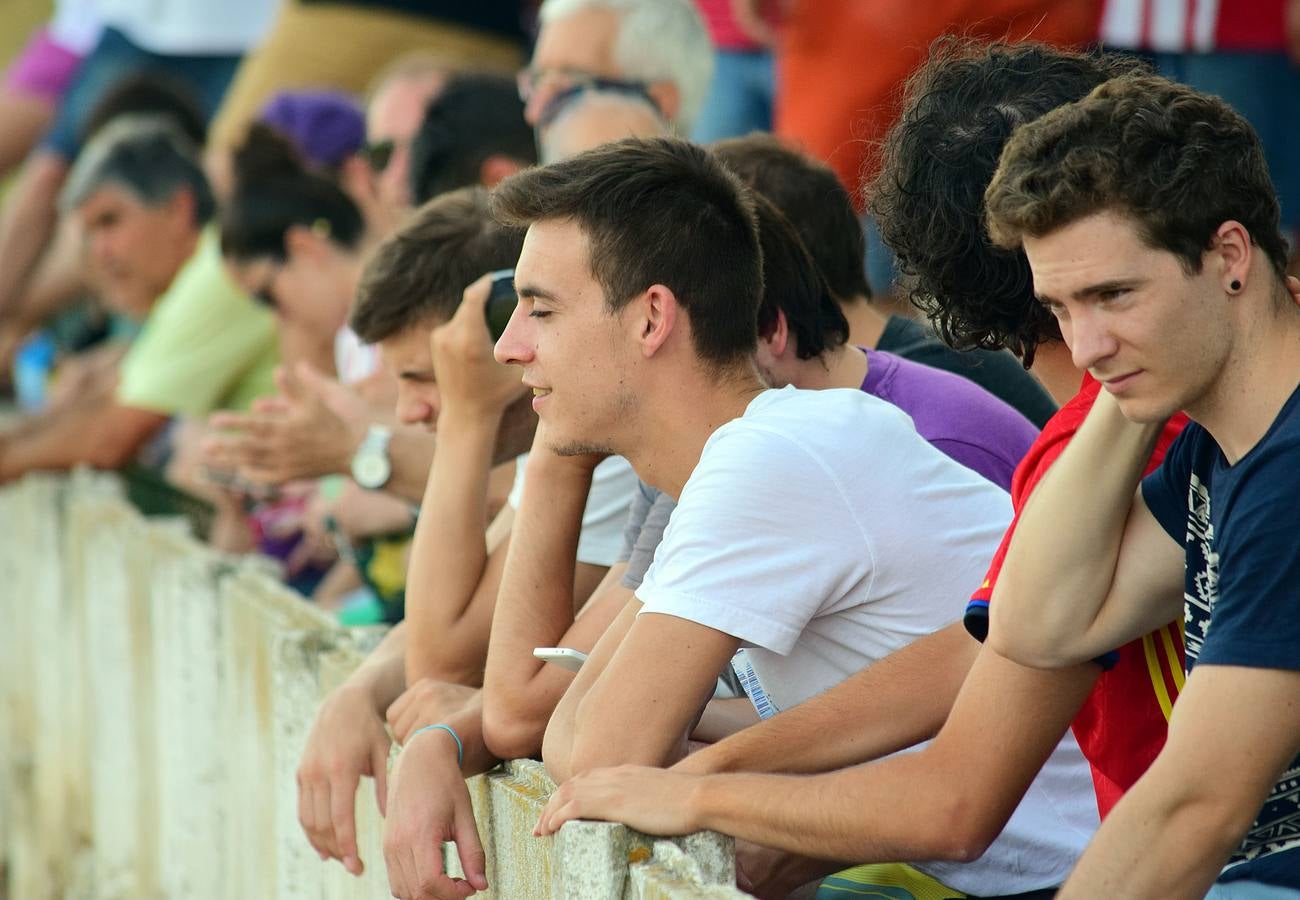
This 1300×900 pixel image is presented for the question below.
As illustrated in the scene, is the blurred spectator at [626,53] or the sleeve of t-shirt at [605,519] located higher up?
the blurred spectator at [626,53]

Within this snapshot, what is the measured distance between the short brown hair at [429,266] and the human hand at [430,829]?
3.46 feet

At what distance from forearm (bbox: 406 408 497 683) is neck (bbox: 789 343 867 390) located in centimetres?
64

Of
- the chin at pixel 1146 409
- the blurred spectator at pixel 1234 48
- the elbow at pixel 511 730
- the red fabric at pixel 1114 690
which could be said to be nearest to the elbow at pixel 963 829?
the red fabric at pixel 1114 690

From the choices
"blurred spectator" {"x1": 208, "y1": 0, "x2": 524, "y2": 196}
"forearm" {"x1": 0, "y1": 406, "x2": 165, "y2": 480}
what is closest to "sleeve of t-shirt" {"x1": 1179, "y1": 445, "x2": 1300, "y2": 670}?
"forearm" {"x1": 0, "y1": 406, "x2": 165, "y2": 480}

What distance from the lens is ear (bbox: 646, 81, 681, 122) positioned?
4.68 m

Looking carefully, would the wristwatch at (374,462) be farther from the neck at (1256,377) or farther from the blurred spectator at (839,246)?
the neck at (1256,377)

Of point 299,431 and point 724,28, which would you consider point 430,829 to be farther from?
point 724,28

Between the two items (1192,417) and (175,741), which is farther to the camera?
(175,741)

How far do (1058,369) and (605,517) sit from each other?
988 mm

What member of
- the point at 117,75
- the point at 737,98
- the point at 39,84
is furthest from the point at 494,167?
the point at 39,84

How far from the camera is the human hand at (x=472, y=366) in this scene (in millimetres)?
3164

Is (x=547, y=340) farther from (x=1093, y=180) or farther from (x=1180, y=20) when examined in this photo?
(x=1180, y=20)

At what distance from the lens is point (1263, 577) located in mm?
1808

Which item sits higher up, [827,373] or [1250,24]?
[1250,24]
